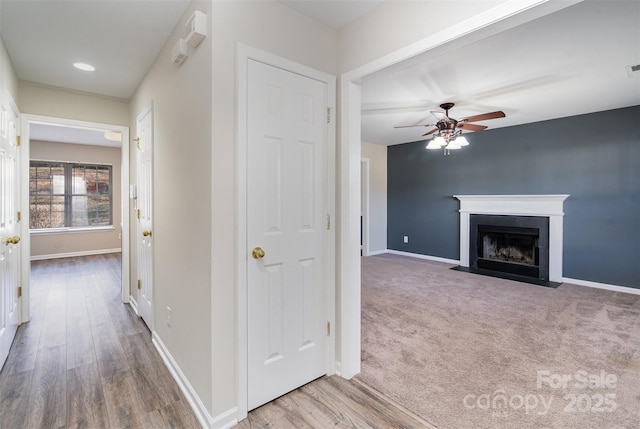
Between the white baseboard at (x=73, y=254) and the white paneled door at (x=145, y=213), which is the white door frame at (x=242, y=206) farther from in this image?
the white baseboard at (x=73, y=254)

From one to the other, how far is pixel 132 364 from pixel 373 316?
2204mm

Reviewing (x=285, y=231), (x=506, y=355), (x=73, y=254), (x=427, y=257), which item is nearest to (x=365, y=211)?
(x=427, y=257)

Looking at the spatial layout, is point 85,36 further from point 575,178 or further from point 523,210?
point 575,178

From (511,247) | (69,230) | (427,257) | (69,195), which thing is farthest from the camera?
(69,195)

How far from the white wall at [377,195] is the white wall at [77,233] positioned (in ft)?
18.9

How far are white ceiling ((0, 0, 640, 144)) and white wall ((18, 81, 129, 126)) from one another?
0.36 ft

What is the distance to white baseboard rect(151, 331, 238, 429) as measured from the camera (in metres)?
1.63

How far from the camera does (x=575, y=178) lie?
14.6 ft

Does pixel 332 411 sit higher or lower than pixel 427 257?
lower

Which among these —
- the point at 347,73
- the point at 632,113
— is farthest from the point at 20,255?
the point at 632,113

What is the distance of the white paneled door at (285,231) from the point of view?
1.75m

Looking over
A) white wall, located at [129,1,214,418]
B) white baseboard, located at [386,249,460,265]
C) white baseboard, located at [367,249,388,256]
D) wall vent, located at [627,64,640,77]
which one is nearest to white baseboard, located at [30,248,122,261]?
white wall, located at [129,1,214,418]

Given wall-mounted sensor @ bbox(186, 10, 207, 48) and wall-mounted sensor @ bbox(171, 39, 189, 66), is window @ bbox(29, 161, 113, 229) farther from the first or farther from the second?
wall-mounted sensor @ bbox(186, 10, 207, 48)

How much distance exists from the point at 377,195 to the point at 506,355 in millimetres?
4674
